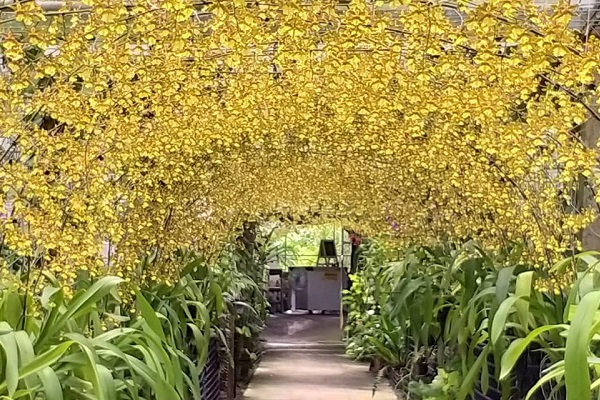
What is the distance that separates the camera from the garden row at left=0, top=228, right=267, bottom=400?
1768 mm

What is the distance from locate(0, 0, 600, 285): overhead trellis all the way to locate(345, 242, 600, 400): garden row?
0.15 meters

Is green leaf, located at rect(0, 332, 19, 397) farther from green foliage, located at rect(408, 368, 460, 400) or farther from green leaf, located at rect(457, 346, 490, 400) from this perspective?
green foliage, located at rect(408, 368, 460, 400)

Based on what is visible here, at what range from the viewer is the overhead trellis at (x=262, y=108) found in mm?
1705

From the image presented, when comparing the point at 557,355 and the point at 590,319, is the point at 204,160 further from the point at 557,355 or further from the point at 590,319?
the point at 590,319

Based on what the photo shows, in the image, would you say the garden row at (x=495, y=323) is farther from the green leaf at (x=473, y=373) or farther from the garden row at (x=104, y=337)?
the garden row at (x=104, y=337)

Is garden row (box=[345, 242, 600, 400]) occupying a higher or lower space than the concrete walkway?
higher

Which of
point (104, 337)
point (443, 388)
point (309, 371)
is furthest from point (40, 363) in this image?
point (309, 371)

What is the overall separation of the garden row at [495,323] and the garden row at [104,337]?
0.96 meters

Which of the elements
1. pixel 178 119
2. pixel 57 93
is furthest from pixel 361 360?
pixel 57 93

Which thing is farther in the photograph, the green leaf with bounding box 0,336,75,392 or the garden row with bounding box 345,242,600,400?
the garden row with bounding box 345,242,600,400

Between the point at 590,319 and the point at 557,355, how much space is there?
0.76 metres

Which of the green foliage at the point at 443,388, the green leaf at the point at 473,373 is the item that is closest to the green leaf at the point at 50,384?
the green leaf at the point at 473,373

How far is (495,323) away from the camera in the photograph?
2.28 m

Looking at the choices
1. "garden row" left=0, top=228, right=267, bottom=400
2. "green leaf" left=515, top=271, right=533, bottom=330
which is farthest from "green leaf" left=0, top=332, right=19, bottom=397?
"green leaf" left=515, top=271, right=533, bottom=330
